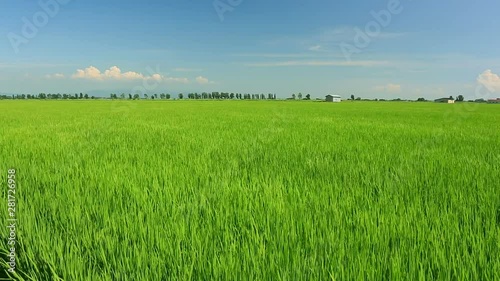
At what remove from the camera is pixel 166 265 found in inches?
60.6

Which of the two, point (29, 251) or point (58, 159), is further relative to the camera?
point (58, 159)

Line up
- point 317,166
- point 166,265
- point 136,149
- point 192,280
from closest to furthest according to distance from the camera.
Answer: point 192,280, point 166,265, point 317,166, point 136,149

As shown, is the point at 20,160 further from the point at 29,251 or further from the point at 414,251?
the point at 414,251

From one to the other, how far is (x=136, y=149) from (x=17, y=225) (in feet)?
10.4

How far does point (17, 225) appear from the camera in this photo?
6.97 feet

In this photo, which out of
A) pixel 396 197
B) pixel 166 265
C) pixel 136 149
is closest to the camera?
pixel 166 265

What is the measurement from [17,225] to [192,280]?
146cm

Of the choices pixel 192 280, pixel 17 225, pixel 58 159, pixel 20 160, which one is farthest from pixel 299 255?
pixel 20 160

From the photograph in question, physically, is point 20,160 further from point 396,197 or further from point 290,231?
point 396,197

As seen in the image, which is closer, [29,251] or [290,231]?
[29,251]

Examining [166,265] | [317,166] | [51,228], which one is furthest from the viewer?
[317,166]

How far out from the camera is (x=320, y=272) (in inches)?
56.7

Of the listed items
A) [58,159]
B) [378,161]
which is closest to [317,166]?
[378,161]

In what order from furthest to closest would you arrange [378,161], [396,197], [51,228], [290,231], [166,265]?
[378,161], [396,197], [51,228], [290,231], [166,265]
